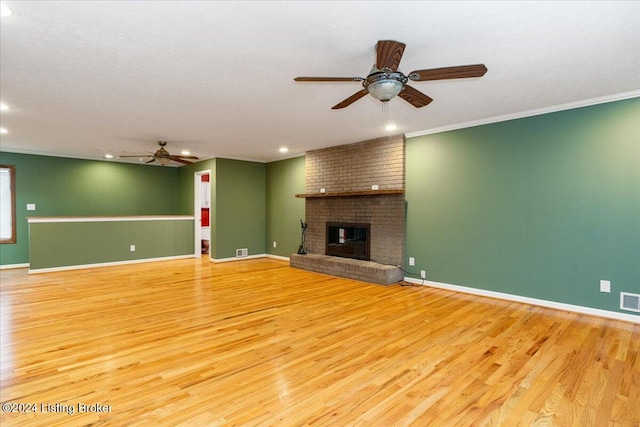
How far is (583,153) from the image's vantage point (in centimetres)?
371

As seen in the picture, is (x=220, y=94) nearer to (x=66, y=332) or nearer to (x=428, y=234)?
(x=66, y=332)

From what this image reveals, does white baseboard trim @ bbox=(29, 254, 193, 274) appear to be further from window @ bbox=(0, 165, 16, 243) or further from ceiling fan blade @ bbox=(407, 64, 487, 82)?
ceiling fan blade @ bbox=(407, 64, 487, 82)

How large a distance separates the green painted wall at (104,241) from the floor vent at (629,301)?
7730 mm

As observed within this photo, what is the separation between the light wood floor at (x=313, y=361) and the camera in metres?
1.89

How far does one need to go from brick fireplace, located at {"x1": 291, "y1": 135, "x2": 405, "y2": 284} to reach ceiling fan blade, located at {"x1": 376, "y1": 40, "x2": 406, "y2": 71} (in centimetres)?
305

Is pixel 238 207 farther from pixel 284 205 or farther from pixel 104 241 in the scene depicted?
pixel 104 241

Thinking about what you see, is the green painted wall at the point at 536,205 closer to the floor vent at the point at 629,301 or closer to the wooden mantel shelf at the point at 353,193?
the floor vent at the point at 629,301

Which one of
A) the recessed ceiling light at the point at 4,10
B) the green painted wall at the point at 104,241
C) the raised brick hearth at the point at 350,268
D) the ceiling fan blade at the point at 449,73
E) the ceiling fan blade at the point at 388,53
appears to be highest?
the recessed ceiling light at the point at 4,10

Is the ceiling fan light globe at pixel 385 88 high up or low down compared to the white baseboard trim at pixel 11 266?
up

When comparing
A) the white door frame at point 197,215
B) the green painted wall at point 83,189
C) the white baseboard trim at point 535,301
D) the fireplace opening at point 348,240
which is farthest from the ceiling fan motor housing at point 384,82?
the green painted wall at point 83,189

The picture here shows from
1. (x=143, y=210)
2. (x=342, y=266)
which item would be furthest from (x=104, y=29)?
(x=143, y=210)

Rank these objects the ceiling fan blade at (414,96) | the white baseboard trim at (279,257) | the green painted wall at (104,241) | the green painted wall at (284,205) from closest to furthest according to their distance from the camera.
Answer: the ceiling fan blade at (414,96) < the green painted wall at (104,241) < the green painted wall at (284,205) < the white baseboard trim at (279,257)

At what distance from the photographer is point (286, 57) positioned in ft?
8.53

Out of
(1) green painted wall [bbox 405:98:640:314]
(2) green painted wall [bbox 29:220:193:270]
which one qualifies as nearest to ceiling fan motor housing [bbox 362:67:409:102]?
(1) green painted wall [bbox 405:98:640:314]
